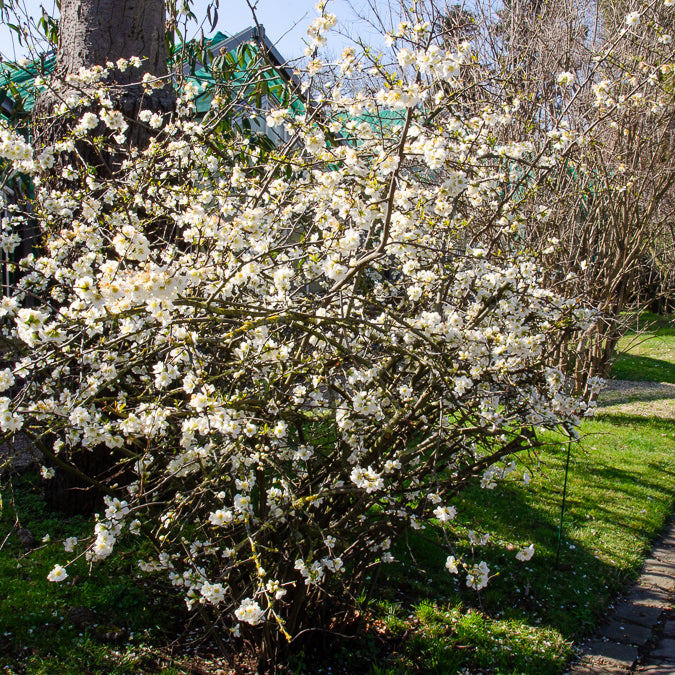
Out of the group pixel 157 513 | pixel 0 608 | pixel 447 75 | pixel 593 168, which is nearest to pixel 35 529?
pixel 0 608

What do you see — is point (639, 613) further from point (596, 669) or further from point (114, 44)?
point (114, 44)

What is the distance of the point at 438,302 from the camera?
306 cm

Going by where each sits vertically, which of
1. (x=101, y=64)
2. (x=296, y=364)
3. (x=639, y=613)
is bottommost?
(x=639, y=613)

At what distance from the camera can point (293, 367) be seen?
8.84 ft

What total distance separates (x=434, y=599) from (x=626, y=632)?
1.12 m

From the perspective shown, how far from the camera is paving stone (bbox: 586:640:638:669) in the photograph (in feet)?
11.0

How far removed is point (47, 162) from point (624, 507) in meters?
5.02

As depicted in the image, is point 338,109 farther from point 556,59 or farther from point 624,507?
point 556,59

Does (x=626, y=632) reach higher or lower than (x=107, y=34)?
lower

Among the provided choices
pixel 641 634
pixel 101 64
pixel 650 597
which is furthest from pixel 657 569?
pixel 101 64

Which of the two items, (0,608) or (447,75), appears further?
(0,608)

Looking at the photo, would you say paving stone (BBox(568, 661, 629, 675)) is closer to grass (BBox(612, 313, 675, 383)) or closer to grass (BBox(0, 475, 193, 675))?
grass (BBox(0, 475, 193, 675))

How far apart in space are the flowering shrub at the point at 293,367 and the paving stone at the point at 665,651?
1354 mm

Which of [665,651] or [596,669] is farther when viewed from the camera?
[665,651]
